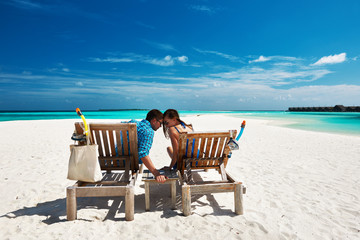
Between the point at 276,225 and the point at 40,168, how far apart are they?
576 centimetres

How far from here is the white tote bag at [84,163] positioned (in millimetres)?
2887

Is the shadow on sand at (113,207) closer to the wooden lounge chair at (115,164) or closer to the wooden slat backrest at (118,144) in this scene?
the wooden lounge chair at (115,164)

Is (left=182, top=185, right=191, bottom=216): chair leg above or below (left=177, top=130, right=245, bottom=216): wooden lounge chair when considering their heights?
below

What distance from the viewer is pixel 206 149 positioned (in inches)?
148

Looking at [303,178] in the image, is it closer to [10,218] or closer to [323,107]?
[10,218]

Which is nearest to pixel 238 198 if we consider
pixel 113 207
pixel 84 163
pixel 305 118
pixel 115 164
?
pixel 113 207

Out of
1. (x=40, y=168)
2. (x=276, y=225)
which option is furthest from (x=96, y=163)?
(x=40, y=168)

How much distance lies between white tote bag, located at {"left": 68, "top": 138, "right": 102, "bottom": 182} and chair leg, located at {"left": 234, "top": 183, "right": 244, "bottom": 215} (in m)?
2.03

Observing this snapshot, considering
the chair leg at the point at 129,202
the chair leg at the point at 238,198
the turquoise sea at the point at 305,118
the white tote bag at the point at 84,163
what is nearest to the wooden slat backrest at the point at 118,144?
the white tote bag at the point at 84,163

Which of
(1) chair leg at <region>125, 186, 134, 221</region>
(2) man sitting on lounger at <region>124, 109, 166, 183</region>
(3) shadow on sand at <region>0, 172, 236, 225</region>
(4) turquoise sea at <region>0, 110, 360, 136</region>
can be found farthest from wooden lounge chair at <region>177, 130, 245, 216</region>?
(4) turquoise sea at <region>0, 110, 360, 136</region>

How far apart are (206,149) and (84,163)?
191 cm

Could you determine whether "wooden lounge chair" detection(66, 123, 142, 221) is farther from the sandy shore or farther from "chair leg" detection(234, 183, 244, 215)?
"chair leg" detection(234, 183, 244, 215)

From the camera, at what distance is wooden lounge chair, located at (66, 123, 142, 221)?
304 centimetres

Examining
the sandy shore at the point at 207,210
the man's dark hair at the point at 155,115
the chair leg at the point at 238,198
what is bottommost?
the sandy shore at the point at 207,210
